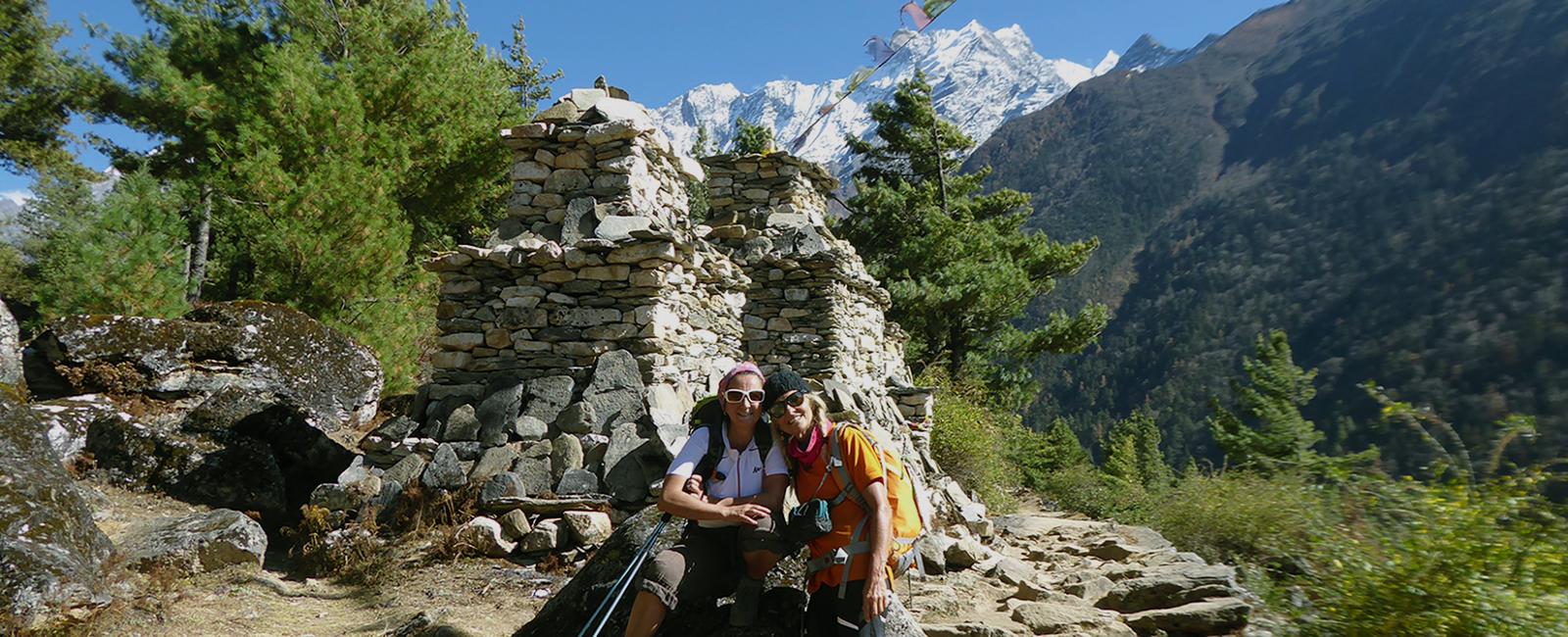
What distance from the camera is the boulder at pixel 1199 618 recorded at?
3.58m

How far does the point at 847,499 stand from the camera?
100 inches

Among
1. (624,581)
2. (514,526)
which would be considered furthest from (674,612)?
(514,526)

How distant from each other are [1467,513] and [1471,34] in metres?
102

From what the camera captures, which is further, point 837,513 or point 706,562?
point 706,562

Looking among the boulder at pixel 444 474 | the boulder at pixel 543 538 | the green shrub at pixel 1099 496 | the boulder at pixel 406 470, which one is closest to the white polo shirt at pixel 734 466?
the boulder at pixel 543 538

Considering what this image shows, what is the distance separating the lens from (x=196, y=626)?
369 cm

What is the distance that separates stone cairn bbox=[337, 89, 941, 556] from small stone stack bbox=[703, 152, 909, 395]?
86 centimetres

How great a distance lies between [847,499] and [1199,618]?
226 centimetres

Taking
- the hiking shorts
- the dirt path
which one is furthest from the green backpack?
the dirt path

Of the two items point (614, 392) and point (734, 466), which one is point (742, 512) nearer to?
point (734, 466)

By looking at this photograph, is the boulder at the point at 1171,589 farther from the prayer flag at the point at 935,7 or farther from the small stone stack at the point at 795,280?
the prayer flag at the point at 935,7

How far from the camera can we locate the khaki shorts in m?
2.57

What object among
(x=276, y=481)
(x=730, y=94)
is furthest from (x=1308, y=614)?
(x=730, y=94)

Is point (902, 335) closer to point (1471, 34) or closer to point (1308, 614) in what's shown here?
point (1308, 614)
